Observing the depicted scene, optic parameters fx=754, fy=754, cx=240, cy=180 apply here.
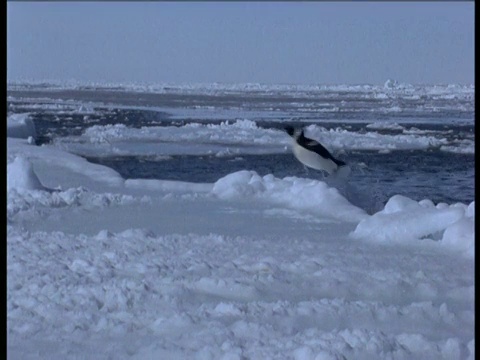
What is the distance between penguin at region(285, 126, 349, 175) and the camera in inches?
98.3

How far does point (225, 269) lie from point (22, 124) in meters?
1.08

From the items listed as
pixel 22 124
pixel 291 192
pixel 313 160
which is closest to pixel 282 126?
pixel 313 160

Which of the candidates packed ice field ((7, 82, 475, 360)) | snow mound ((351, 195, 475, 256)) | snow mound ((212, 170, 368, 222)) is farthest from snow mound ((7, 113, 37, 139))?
snow mound ((351, 195, 475, 256))

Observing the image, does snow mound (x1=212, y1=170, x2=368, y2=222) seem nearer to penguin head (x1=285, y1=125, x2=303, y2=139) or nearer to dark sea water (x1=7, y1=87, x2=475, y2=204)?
dark sea water (x1=7, y1=87, x2=475, y2=204)

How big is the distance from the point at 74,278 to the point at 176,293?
11.9 inches

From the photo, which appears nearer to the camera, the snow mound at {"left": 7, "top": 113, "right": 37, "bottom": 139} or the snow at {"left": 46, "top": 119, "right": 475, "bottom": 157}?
the snow at {"left": 46, "top": 119, "right": 475, "bottom": 157}

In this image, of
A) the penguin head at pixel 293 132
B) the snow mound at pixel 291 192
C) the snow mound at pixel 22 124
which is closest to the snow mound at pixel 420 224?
the snow mound at pixel 291 192

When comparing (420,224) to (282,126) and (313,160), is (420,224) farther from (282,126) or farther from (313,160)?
(282,126)

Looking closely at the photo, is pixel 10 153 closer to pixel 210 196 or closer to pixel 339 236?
pixel 210 196

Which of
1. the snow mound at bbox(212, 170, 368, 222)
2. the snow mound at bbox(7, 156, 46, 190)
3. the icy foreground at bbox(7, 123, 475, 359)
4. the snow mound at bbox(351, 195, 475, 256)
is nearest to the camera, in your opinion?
the icy foreground at bbox(7, 123, 475, 359)

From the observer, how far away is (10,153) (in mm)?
3117

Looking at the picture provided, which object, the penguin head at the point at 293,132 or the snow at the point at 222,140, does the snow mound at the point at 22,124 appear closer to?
the snow at the point at 222,140

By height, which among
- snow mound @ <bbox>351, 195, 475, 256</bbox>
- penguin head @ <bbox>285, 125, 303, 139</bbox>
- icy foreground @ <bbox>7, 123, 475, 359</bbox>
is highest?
penguin head @ <bbox>285, 125, 303, 139</bbox>

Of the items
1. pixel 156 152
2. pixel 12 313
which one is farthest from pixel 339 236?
pixel 12 313
